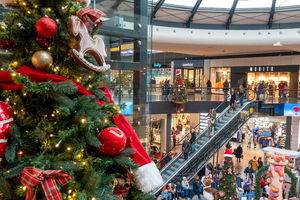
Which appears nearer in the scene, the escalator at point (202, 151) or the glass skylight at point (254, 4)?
the escalator at point (202, 151)

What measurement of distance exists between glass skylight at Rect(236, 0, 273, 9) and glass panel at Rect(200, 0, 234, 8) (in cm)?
64

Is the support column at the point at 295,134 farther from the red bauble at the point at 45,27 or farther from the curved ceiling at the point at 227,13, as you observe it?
the red bauble at the point at 45,27

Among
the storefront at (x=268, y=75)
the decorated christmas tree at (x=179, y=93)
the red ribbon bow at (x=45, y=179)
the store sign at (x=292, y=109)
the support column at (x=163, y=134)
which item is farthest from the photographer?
the storefront at (x=268, y=75)

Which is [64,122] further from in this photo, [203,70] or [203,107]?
[203,70]

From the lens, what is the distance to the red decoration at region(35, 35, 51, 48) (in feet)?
6.42

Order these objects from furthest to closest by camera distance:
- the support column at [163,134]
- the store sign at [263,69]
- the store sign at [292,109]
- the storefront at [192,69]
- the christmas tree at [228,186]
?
1. the storefront at [192,69]
2. the store sign at [263,69]
3. the support column at [163,134]
4. the store sign at [292,109]
5. the christmas tree at [228,186]

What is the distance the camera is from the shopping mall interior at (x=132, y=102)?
5.70 ft

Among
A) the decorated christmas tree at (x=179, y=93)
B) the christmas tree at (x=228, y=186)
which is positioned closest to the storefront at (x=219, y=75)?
the decorated christmas tree at (x=179, y=93)

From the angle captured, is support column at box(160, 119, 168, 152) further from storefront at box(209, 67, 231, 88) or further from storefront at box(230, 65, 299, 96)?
storefront at box(209, 67, 231, 88)

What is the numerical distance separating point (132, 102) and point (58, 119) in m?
7.30

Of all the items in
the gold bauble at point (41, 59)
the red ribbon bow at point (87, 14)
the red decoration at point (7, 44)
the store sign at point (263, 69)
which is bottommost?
the gold bauble at point (41, 59)

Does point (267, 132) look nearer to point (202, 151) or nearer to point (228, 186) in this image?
point (202, 151)

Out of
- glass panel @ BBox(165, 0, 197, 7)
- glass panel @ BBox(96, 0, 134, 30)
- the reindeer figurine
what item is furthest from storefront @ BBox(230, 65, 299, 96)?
the reindeer figurine

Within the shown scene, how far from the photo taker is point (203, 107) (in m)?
17.7
